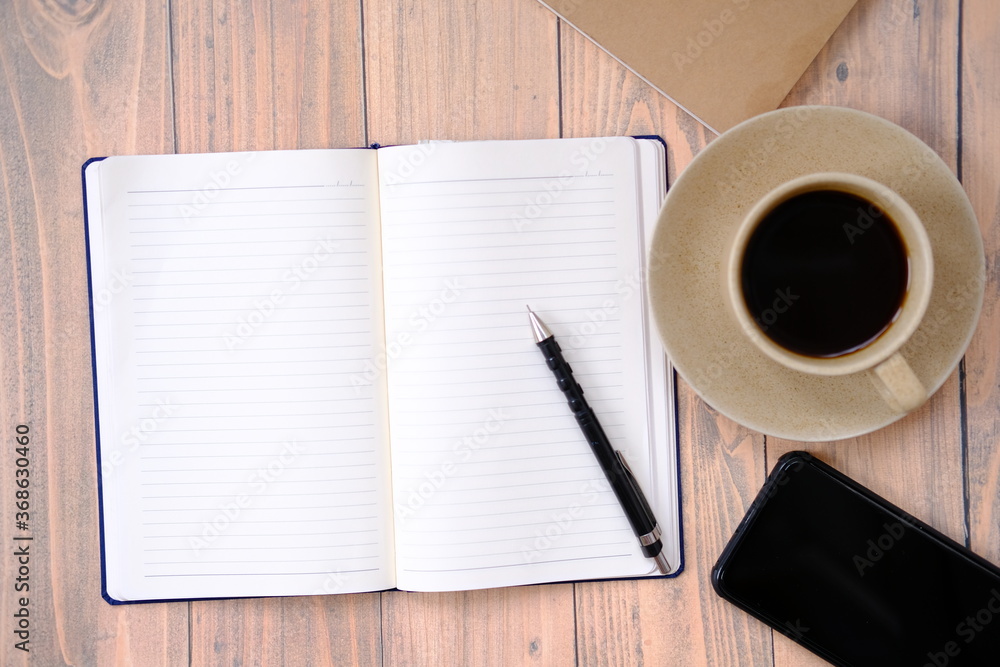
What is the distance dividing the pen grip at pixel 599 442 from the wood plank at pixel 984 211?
0.95 ft

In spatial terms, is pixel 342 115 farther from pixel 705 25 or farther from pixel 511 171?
pixel 705 25

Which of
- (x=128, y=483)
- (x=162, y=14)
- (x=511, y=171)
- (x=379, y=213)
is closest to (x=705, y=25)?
(x=511, y=171)

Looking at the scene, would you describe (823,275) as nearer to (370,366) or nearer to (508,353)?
(508,353)

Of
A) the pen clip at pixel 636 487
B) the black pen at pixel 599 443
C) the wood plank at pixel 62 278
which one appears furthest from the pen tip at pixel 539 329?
the wood plank at pixel 62 278

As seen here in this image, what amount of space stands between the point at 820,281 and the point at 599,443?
8.3 inches

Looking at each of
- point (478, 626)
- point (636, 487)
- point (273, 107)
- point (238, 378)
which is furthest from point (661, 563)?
point (273, 107)

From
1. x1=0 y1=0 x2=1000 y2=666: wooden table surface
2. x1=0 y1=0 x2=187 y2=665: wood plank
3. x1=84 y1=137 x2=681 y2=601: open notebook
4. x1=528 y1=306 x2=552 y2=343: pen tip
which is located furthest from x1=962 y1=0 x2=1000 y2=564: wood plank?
x1=0 y1=0 x2=187 y2=665: wood plank

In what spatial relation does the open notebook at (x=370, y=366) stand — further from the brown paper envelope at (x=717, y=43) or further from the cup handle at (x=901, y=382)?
the cup handle at (x=901, y=382)

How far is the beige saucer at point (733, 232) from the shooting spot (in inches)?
18.7

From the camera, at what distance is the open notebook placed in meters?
0.56

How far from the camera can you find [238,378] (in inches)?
22.6

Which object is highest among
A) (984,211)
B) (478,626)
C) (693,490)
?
(984,211)

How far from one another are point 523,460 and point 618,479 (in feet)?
0.27

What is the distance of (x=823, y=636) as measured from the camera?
1.85 ft
